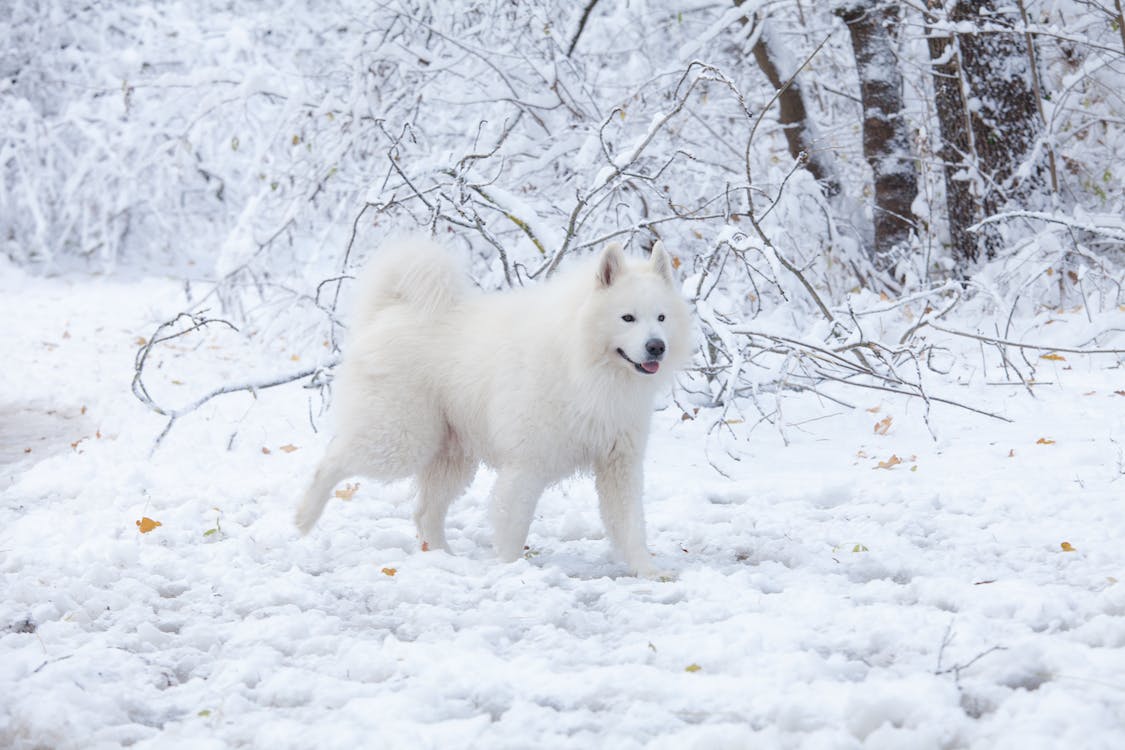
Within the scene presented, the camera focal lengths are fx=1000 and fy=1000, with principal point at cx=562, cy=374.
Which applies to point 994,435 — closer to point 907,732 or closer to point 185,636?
point 907,732

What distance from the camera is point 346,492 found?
507 cm

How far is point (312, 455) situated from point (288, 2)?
7.07 m

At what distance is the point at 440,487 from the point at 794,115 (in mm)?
6064

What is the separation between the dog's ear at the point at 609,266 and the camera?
3945 millimetres

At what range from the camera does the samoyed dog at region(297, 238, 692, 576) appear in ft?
13.0

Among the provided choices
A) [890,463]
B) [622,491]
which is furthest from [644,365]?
[890,463]

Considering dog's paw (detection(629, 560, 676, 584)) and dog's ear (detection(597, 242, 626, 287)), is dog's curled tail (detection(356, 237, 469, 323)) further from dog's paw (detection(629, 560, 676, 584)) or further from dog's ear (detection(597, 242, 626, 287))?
dog's paw (detection(629, 560, 676, 584))

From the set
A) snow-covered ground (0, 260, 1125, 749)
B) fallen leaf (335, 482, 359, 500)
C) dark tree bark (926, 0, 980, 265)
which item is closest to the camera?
snow-covered ground (0, 260, 1125, 749)

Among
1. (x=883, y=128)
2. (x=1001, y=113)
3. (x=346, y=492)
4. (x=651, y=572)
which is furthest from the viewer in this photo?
(x=883, y=128)

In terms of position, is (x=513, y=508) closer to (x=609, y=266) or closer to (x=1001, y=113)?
(x=609, y=266)

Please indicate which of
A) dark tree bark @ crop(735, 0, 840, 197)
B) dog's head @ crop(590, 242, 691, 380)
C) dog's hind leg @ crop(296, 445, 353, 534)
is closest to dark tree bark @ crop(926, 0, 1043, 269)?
dark tree bark @ crop(735, 0, 840, 197)

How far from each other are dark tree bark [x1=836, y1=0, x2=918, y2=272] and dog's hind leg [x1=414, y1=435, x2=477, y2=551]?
5.38 meters

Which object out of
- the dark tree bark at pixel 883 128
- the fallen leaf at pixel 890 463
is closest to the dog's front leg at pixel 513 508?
the fallen leaf at pixel 890 463

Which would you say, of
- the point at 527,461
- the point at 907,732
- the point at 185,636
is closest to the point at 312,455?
Answer: the point at 527,461
